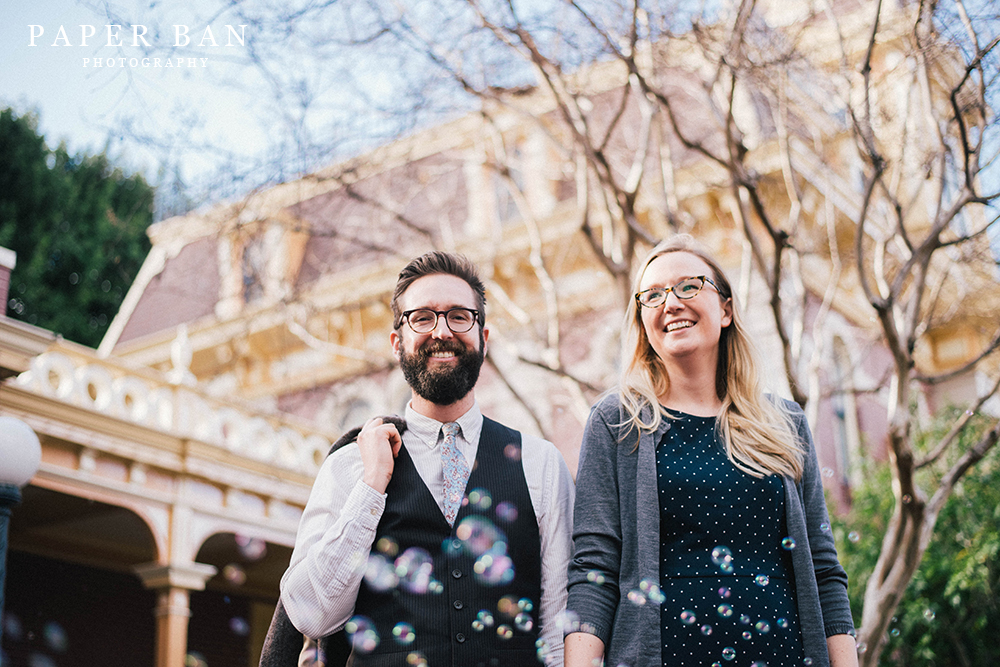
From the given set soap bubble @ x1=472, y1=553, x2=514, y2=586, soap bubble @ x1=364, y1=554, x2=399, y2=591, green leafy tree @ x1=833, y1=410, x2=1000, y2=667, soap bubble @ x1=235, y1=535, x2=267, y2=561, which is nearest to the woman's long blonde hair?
soap bubble @ x1=472, y1=553, x2=514, y2=586

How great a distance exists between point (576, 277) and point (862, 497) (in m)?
5.25

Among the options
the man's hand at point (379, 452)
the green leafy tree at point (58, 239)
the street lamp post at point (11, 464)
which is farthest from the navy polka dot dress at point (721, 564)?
the green leafy tree at point (58, 239)

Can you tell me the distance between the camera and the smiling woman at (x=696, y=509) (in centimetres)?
282

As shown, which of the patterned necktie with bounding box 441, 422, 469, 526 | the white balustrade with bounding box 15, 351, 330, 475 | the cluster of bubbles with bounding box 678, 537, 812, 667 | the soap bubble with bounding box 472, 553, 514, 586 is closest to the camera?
the cluster of bubbles with bounding box 678, 537, 812, 667

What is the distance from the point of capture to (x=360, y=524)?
2.90 meters

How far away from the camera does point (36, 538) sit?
11773 mm

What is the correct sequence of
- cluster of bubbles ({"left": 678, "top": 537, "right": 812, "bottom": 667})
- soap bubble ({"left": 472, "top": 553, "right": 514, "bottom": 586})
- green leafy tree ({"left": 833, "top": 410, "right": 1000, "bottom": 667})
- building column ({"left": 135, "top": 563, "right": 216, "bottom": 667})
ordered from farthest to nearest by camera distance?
green leafy tree ({"left": 833, "top": 410, "right": 1000, "bottom": 667}) → building column ({"left": 135, "top": 563, "right": 216, "bottom": 667}) → soap bubble ({"left": 472, "top": 553, "right": 514, "bottom": 586}) → cluster of bubbles ({"left": 678, "top": 537, "right": 812, "bottom": 667})

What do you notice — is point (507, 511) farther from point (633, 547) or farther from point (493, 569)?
point (633, 547)

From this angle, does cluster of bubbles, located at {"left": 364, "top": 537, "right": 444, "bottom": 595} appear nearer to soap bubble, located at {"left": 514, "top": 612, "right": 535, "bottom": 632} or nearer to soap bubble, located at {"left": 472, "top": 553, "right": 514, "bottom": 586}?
soap bubble, located at {"left": 472, "top": 553, "right": 514, "bottom": 586}

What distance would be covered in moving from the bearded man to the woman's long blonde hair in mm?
372

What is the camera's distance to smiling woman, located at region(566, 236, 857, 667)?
282cm

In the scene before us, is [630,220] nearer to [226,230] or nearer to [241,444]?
[226,230]

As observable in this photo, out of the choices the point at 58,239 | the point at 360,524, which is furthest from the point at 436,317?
the point at 58,239

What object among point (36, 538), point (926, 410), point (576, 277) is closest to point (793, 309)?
point (576, 277)
